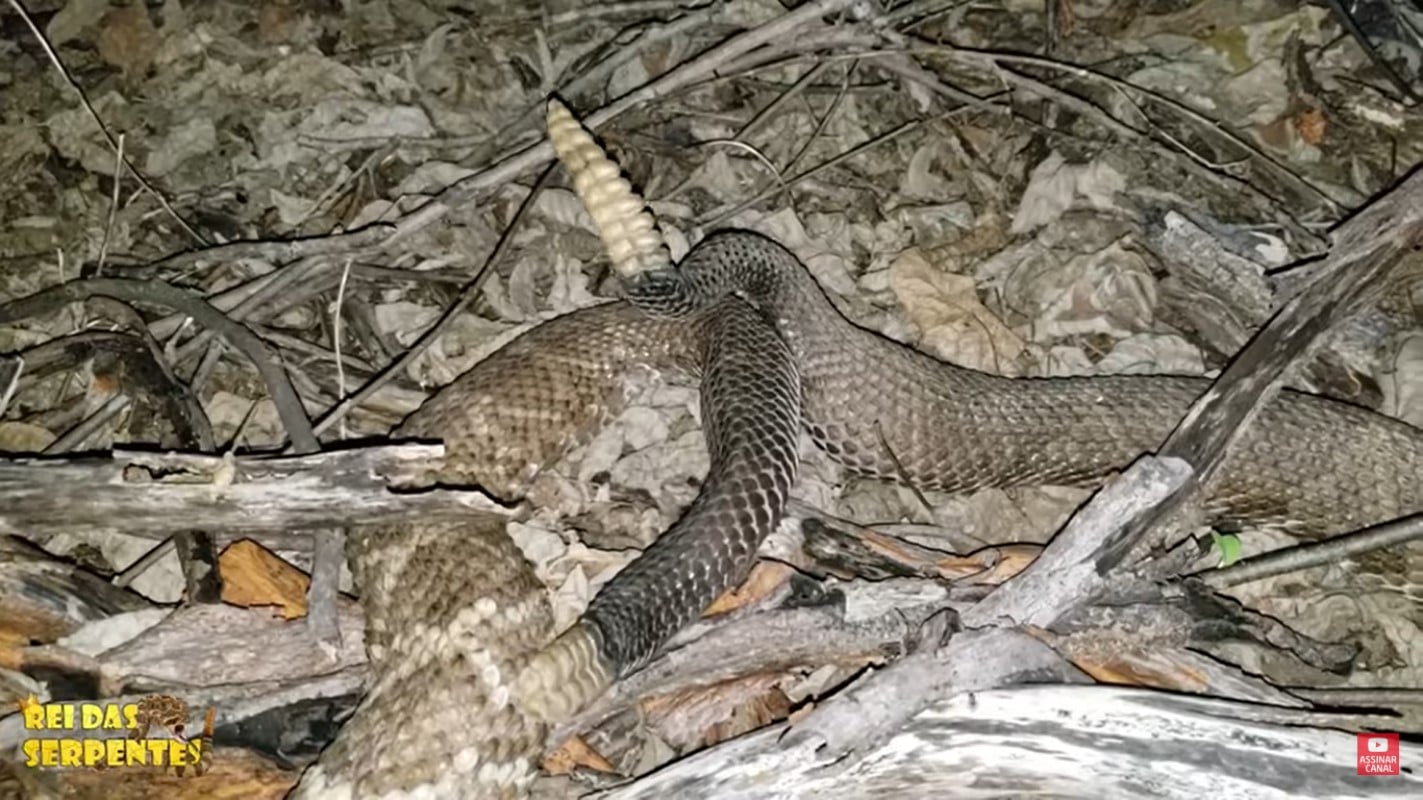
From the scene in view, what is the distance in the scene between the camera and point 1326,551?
3289 mm

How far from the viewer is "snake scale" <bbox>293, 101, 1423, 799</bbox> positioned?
110 inches

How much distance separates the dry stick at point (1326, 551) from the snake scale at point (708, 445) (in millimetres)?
496

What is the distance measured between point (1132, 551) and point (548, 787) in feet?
5.47

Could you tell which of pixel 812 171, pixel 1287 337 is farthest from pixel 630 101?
pixel 1287 337

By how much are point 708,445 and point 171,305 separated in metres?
1.79

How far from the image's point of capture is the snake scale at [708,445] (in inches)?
110

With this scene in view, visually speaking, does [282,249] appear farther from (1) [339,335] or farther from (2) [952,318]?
(2) [952,318]

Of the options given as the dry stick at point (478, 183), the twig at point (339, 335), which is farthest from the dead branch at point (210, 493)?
the dry stick at point (478, 183)

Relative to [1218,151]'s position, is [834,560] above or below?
below

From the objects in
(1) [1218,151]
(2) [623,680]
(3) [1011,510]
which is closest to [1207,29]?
(1) [1218,151]

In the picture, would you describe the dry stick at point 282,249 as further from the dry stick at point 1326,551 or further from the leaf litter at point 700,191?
the dry stick at point 1326,551

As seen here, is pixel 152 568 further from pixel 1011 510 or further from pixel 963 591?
pixel 1011 510

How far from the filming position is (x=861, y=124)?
17.3 feet

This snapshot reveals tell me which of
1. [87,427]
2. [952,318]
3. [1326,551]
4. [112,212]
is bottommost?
[1326,551]
